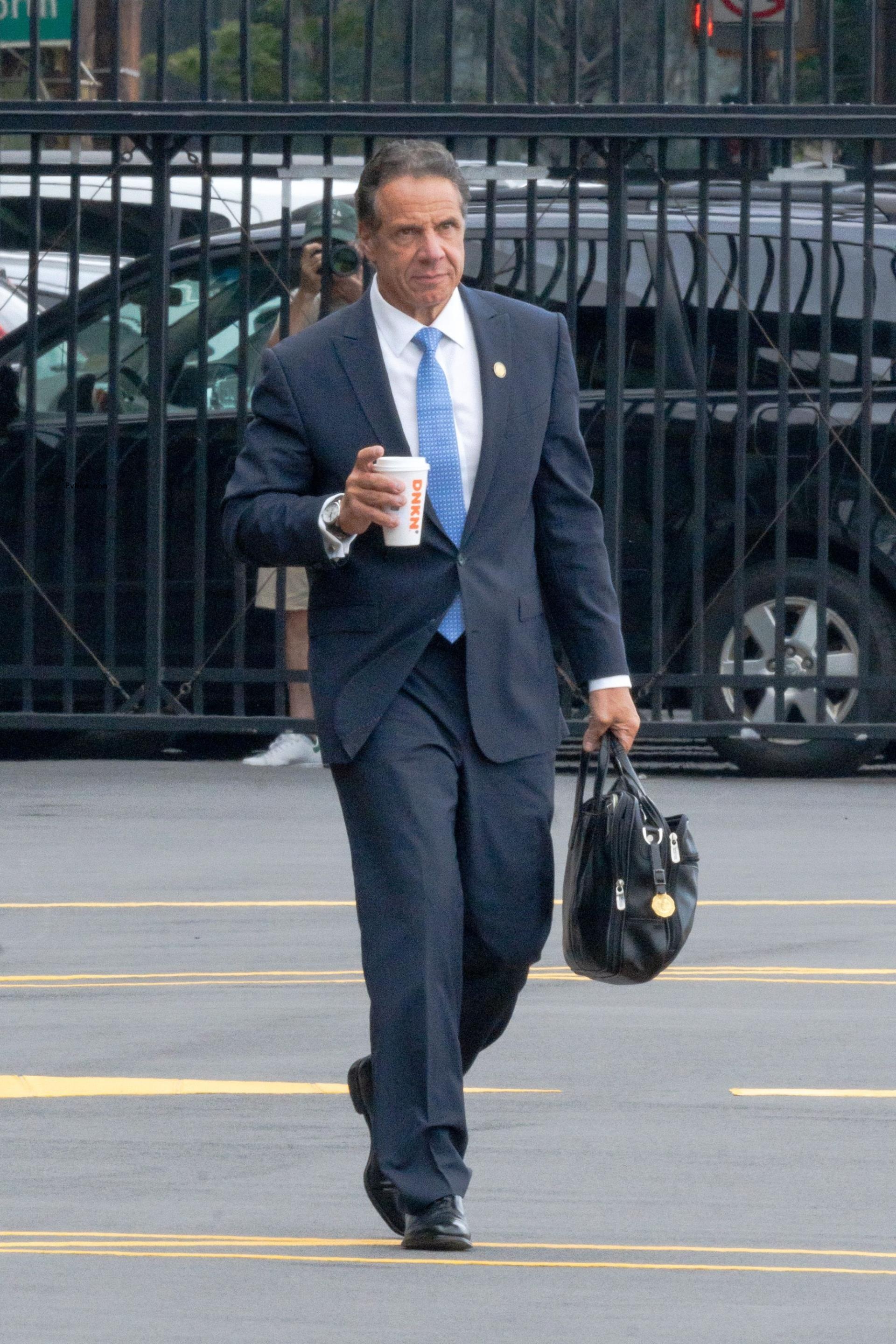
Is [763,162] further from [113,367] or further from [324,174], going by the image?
[113,367]

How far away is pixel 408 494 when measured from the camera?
4453mm

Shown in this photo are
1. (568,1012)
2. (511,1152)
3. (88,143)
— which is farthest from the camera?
(88,143)

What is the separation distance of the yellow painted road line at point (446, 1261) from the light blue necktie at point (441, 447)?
1024mm

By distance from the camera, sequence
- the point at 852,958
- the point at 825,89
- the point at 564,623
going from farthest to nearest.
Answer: the point at 825,89 < the point at 852,958 < the point at 564,623

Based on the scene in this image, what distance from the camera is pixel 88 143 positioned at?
49.5ft

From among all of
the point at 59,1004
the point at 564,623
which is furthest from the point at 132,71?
the point at 564,623

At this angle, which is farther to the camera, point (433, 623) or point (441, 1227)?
point (433, 623)

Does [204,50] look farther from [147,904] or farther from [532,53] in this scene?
[147,904]

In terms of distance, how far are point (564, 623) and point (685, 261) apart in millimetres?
5542

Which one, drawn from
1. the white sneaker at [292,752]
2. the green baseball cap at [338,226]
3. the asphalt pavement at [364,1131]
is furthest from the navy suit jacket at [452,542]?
the white sneaker at [292,752]

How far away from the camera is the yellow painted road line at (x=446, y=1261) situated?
449 centimetres

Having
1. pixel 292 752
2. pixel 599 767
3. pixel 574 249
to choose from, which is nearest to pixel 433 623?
pixel 599 767

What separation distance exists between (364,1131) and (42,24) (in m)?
5.89

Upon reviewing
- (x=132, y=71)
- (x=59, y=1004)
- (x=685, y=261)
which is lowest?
(x=59, y=1004)
